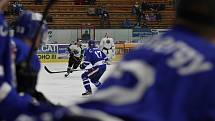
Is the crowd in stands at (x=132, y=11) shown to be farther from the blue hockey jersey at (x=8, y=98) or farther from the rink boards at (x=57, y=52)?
the blue hockey jersey at (x=8, y=98)

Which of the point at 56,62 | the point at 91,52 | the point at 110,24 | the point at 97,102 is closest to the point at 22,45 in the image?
the point at 97,102

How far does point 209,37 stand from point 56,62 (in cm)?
2185

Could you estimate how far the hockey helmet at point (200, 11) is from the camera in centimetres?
155

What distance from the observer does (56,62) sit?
23.3m

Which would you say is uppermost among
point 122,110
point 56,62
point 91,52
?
point 122,110

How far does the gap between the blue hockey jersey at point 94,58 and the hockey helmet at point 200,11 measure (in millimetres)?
11464

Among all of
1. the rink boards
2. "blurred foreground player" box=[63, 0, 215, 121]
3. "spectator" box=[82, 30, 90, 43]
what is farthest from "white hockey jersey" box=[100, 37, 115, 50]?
"blurred foreground player" box=[63, 0, 215, 121]

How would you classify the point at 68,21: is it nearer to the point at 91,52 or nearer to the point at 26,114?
the point at 91,52

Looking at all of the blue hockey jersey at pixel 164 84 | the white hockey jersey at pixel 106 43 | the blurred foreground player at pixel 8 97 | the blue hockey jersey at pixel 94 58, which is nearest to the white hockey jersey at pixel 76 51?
the white hockey jersey at pixel 106 43

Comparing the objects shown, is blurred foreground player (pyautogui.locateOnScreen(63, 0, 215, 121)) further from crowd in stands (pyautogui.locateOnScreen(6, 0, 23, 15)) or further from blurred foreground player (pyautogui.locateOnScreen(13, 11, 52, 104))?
crowd in stands (pyautogui.locateOnScreen(6, 0, 23, 15))

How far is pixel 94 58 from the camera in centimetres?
1314

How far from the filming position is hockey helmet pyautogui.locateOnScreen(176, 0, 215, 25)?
1.55 meters

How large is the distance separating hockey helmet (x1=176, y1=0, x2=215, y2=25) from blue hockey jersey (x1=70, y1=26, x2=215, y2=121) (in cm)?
5

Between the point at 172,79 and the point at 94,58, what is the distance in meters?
11.6
